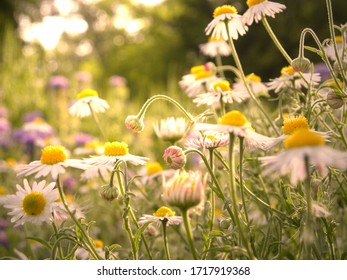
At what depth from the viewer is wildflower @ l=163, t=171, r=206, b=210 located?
609 millimetres

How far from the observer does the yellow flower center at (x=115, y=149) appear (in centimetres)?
87

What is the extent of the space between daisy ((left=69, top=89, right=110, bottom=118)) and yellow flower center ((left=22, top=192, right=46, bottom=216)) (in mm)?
349

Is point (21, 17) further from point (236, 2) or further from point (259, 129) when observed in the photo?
point (259, 129)

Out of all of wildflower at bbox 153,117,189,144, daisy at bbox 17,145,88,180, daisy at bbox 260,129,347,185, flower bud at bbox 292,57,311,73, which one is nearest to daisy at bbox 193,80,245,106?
wildflower at bbox 153,117,189,144

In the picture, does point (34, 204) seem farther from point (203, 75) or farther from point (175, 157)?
point (203, 75)

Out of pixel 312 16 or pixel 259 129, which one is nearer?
pixel 259 129

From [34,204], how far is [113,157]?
16 cm

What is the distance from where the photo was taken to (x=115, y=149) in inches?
34.3

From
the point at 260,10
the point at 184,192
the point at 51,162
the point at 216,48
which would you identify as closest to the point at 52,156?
the point at 51,162

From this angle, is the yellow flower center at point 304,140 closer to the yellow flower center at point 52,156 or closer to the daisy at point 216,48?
the yellow flower center at point 52,156

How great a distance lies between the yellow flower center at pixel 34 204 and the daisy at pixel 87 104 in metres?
0.35
